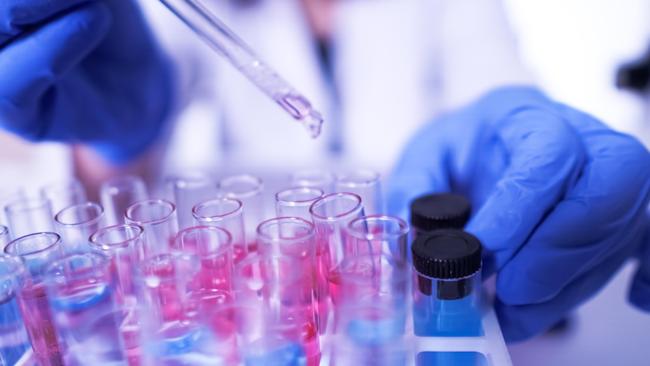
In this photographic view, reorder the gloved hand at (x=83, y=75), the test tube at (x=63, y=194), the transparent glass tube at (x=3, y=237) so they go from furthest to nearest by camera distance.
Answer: the test tube at (x=63, y=194)
the gloved hand at (x=83, y=75)
the transparent glass tube at (x=3, y=237)

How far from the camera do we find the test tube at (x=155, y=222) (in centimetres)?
71

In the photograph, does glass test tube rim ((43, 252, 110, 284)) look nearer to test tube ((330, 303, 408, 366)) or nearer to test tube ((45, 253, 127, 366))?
test tube ((45, 253, 127, 366))

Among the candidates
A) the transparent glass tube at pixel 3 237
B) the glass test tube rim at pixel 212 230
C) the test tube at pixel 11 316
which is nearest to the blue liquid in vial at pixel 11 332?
the test tube at pixel 11 316

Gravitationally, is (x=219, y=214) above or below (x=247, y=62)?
below

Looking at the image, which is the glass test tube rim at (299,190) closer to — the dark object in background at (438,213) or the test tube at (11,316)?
the dark object in background at (438,213)

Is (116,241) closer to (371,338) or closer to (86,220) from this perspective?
(86,220)

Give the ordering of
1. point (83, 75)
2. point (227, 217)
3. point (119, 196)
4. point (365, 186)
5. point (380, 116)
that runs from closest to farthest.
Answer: point (227, 217) < point (365, 186) < point (119, 196) < point (83, 75) < point (380, 116)

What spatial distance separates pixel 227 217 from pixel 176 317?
0.50 feet

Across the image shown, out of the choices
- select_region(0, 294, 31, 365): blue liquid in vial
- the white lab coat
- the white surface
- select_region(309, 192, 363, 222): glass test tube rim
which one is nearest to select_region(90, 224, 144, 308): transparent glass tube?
select_region(0, 294, 31, 365): blue liquid in vial

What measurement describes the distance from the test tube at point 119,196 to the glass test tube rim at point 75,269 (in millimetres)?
283

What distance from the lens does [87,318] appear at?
61cm

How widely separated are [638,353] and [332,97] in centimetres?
137

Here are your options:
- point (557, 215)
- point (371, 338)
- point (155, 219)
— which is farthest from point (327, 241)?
point (557, 215)

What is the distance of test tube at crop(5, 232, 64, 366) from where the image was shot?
0.63 meters
